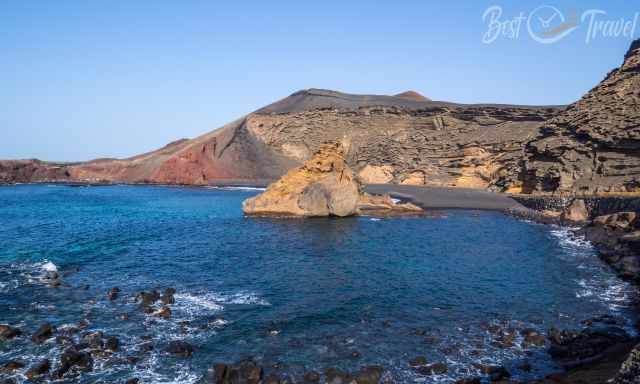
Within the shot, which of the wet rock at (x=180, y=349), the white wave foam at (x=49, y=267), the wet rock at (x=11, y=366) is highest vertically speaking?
the white wave foam at (x=49, y=267)

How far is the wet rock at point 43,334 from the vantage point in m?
14.0

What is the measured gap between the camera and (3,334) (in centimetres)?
1416

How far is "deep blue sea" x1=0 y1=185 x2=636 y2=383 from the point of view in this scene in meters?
13.4

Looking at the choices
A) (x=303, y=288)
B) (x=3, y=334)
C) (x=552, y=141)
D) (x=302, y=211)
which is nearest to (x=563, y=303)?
(x=303, y=288)

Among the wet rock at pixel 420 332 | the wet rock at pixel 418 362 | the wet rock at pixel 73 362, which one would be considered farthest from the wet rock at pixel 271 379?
the wet rock at pixel 420 332

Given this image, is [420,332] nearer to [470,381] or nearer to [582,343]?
[470,381]

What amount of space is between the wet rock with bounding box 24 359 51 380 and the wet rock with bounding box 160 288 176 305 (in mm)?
5398

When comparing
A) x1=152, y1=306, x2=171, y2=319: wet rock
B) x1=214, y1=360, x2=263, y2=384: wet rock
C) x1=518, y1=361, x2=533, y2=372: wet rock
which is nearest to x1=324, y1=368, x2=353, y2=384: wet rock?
x1=214, y1=360, x2=263, y2=384: wet rock

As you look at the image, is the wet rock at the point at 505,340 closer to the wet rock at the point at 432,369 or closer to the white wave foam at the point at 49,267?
the wet rock at the point at 432,369

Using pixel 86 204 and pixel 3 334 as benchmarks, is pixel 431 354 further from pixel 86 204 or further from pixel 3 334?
pixel 86 204

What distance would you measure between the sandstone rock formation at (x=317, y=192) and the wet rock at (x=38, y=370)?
27241mm

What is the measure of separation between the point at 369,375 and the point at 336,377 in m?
0.91

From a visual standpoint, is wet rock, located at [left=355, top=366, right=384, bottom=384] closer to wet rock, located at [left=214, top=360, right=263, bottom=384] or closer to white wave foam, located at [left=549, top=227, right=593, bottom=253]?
wet rock, located at [left=214, top=360, right=263, bottom=384]

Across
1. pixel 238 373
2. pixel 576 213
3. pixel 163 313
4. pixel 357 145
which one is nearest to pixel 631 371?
pixel 238 373
